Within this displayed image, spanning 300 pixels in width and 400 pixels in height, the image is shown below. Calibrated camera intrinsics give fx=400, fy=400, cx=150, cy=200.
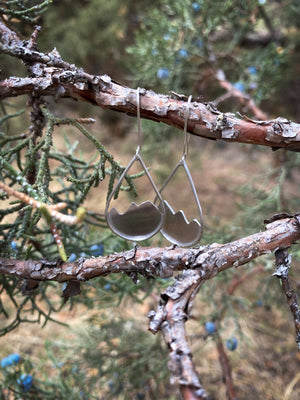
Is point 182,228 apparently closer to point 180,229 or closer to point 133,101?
point 180,229

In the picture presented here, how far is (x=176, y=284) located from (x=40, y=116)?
525mm

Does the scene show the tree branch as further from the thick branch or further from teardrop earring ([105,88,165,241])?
the thick branch

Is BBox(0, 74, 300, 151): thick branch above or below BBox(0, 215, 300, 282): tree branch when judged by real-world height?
above

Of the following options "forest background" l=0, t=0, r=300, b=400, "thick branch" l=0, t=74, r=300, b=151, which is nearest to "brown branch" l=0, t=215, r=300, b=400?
"thick branch" l=0, t=74, r=300, b=151

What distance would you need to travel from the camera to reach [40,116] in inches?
35.2

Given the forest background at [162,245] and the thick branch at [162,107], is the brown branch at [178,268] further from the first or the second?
the forest background at [162,245]

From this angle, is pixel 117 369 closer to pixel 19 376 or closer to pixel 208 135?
pixel 19 376

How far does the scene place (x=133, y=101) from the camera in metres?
0.69

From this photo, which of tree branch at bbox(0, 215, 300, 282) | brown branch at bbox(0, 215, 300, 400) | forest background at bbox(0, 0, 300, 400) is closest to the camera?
brown branch at bbox(0, 215, 300, 400)

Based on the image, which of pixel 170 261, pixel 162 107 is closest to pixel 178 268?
pixel 170 261

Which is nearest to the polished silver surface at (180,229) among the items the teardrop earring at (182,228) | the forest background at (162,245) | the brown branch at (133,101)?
the teardrop earring at (182,228)

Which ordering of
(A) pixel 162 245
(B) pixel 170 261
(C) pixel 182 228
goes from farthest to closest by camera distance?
(A) pixel 162 245, (C) pixel 182 228, (B) pixel 170 261

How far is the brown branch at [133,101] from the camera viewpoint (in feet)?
2.25

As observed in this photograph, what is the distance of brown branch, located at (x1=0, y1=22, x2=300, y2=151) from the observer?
Answer: 2.25 feet
